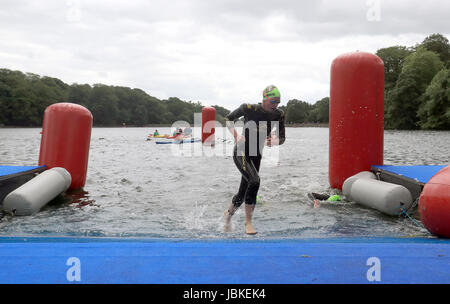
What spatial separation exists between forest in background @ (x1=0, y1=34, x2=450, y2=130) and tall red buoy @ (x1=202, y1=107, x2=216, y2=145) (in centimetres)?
391

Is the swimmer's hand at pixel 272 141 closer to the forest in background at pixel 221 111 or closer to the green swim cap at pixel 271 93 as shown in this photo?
the green swim cap at pixel 271 93

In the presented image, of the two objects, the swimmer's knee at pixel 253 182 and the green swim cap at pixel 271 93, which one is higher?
the green swim cap at pixel 271 93

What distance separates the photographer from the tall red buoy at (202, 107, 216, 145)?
27219 mm

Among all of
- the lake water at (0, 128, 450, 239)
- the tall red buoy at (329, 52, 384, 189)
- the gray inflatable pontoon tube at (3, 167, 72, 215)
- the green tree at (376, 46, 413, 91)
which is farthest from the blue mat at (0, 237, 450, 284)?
the green tree at (376, 46, 413, 91)

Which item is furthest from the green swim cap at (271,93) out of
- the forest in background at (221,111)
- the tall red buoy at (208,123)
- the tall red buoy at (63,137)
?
the tall red buoy at (208,123)

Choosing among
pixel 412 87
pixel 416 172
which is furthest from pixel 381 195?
pixel 412 87

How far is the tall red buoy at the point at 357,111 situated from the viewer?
8555mm

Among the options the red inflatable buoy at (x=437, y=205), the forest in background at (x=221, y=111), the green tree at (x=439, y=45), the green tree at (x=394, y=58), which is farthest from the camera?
the green tree at (x=394, y=58)

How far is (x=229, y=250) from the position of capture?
3465mm

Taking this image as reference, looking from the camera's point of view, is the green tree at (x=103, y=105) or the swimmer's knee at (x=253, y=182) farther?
the green tree at (x=103, y=105)

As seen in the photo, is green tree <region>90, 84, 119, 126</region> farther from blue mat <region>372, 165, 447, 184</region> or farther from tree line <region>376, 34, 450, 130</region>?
blue mat <region>372, 165, 447, 184</region>

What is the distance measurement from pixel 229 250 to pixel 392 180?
17.2 ft

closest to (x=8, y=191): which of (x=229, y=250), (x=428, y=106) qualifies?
(x=229, y=250)

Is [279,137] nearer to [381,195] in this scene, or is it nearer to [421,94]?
[381,195]
